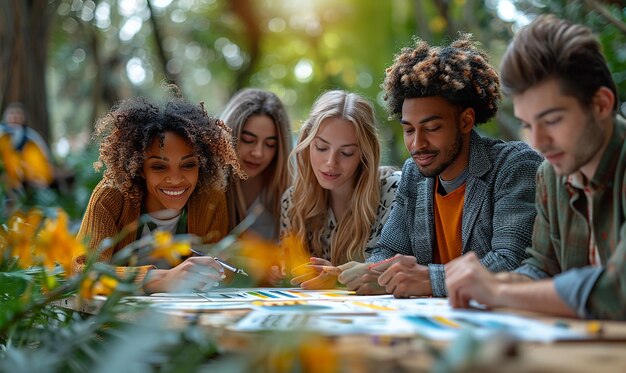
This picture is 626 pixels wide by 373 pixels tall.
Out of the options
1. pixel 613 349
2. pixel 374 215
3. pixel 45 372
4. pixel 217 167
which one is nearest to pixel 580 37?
pixel 613 349

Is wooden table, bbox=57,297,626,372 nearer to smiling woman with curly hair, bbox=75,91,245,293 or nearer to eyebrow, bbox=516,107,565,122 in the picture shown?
eyebrow, bbox=516,107,565,122

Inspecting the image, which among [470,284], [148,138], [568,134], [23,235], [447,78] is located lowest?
[470,284]

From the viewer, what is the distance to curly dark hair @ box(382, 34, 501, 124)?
9.25 ft

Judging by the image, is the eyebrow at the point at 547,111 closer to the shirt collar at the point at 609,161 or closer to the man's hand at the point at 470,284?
the shirt collar at the point at 609,161

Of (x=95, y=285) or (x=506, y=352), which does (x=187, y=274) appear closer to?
(x=95, y=285)

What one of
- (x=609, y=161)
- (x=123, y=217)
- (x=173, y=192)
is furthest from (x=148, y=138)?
(x=609, y=161)

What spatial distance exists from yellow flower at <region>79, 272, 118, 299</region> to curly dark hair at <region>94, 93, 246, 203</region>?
1.39 m

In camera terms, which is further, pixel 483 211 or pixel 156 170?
pixel 156 170

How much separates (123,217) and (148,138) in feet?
1.15

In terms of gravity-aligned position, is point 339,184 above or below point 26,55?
below

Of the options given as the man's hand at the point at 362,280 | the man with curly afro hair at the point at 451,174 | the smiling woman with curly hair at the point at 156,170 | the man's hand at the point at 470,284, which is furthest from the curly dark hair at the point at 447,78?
the man's hand at the point at 470,284

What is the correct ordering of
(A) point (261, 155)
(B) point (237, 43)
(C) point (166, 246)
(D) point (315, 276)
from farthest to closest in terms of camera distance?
(B) point (237, 43) → (A) point (261, 155) → (D) point (315, 276) → (C) point (166, 246)

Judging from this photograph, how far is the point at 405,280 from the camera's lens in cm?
237

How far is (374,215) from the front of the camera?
11.0ft
